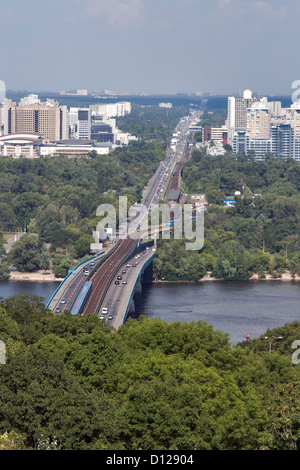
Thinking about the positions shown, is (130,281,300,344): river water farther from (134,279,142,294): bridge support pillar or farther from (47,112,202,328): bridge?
(47,112,202,328): bridge

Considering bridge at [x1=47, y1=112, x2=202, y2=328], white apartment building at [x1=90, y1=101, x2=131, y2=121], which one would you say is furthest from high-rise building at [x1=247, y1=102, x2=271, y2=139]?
white apartment building at [x1=90, y1=101, x2=131, y2=121]

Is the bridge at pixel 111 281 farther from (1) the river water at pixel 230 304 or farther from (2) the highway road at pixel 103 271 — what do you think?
(1) the river water at pixel 230 304

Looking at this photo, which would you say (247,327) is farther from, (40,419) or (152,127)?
(152,127)

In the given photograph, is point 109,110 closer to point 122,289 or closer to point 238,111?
point 238,111

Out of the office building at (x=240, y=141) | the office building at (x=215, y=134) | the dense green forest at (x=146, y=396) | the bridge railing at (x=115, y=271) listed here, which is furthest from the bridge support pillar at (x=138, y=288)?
the office building at (x=215, y=134)

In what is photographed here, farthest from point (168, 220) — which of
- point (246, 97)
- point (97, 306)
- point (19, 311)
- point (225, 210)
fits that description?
point (246, 97)
